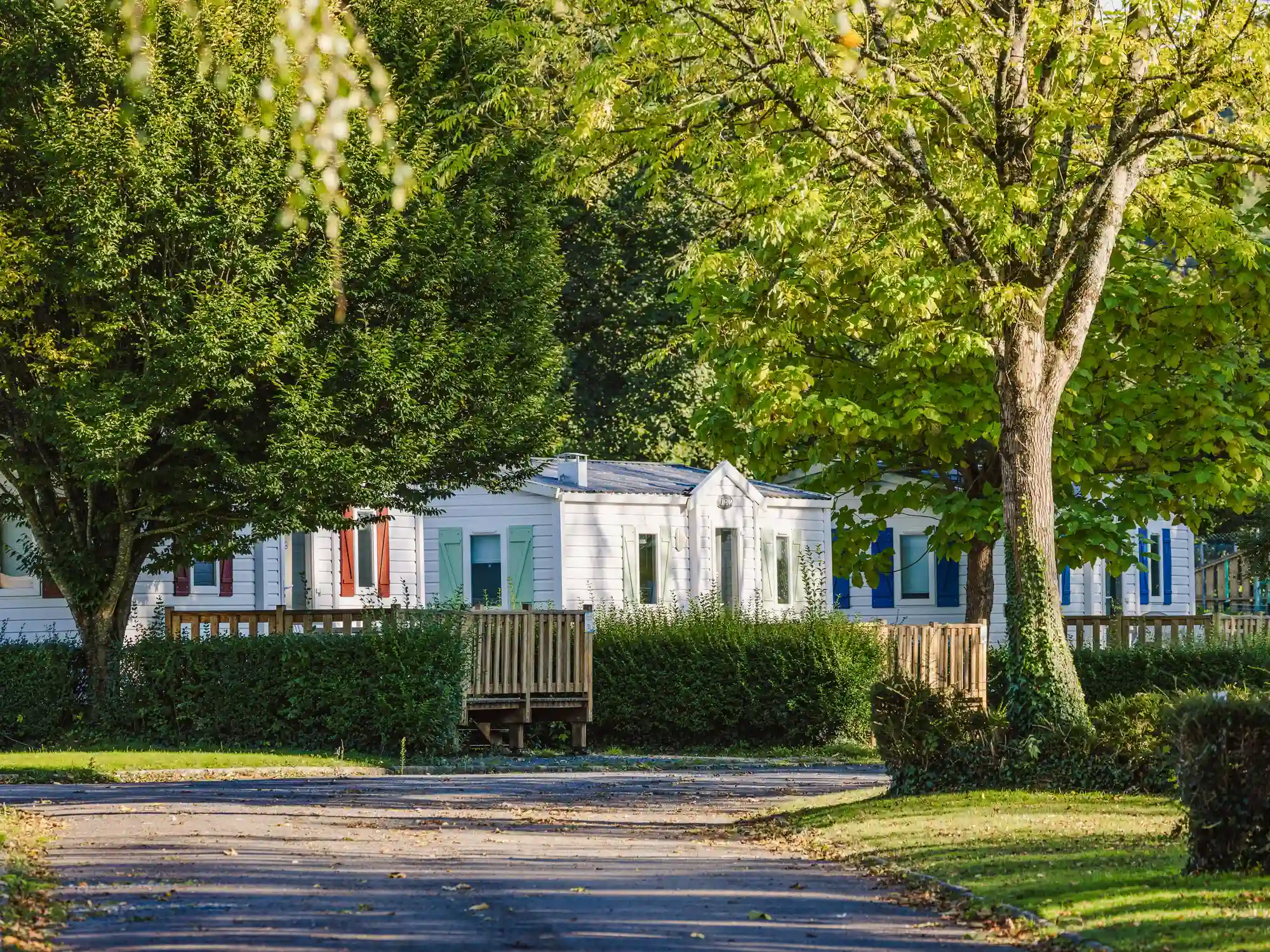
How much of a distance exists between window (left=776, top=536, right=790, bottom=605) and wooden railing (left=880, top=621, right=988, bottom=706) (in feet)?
53.4

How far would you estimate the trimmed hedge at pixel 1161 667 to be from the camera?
78.9 ft

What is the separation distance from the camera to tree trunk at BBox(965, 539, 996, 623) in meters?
28.8

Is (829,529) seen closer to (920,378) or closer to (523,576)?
(523,576)

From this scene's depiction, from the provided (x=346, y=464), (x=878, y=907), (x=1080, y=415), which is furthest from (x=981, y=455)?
(x=878, y=907)

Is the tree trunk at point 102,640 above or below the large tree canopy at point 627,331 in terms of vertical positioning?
below

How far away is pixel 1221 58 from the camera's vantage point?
17156 millimetres

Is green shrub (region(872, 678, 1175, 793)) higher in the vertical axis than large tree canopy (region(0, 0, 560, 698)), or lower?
lower

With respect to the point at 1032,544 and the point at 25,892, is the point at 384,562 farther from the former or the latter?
the point at 25,892

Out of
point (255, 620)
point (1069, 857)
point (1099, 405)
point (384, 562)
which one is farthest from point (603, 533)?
point (1069, 857)

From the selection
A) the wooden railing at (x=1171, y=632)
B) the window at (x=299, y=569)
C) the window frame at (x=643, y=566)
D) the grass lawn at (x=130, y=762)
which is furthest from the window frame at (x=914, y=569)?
the grass lawn at (x=130, y=762)

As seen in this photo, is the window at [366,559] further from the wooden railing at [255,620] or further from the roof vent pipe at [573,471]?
the wooden railing at [255,620]

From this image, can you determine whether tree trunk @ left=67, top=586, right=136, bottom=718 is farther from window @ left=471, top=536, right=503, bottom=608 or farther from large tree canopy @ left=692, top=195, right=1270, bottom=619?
large tree canopy @ left=692, top=195, right=1270, bottom=619

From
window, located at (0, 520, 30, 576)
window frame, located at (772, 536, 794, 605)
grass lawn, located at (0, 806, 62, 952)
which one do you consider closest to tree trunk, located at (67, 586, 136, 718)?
window, located at (0, 520, 30, 576)

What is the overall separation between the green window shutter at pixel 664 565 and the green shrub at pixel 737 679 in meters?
7.44
